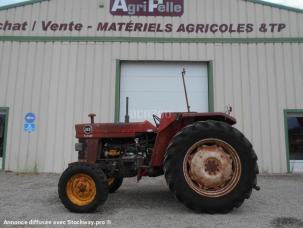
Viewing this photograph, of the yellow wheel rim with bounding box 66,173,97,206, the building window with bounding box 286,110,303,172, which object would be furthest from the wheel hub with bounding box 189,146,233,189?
the building window with bounding box 286,110,303,172

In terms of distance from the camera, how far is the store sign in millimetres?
11482

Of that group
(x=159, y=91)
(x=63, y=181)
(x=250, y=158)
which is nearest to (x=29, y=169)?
(x=159, y=91)

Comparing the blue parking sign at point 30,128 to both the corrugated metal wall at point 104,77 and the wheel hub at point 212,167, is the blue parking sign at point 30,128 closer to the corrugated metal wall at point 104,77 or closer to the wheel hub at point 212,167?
the corrugated metal wall at point 104,77

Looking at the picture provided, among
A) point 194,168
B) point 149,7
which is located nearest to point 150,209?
point 194,168

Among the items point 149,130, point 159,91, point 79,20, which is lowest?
point 149,130

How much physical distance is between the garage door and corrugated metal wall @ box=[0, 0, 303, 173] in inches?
13.8

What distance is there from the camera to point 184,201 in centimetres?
490

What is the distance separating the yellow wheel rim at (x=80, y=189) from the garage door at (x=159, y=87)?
607 cm

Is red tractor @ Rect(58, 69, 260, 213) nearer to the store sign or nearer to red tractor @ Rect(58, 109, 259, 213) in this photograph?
red tractor @ Rect(58, 109, 259, 213)

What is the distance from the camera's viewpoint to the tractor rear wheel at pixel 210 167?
4898 mm

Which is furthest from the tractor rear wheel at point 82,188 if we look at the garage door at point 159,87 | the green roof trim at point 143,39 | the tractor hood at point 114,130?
the green roof trim at point 143,39

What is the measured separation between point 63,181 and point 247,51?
8.31 meters

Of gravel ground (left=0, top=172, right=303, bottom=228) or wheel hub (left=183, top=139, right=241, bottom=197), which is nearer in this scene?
gravel ground (left=0, top=172, right=303, bottom=228)

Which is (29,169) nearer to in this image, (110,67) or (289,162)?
(110,67)
